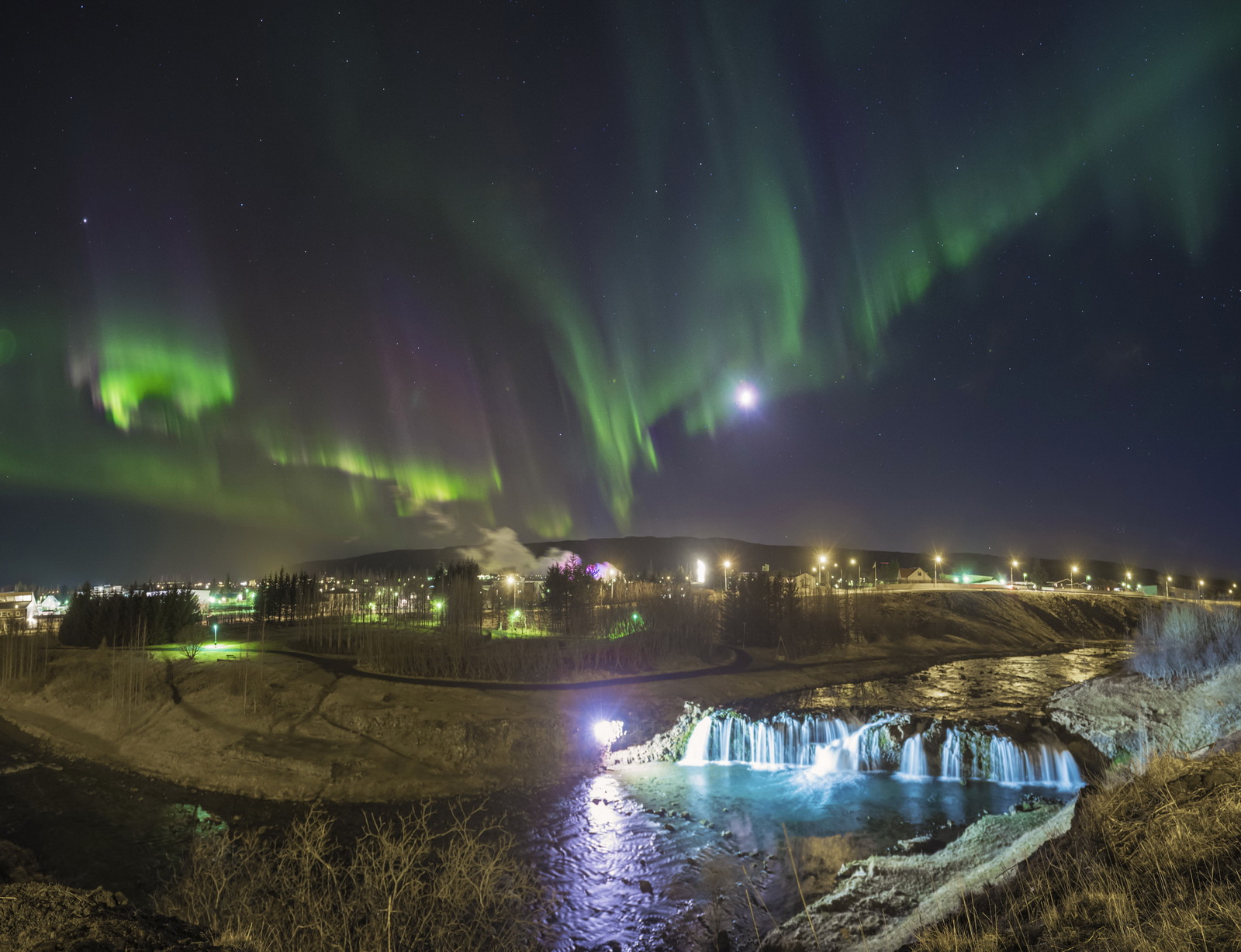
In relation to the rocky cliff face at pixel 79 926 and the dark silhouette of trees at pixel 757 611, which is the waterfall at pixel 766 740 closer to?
the rocky cliff face at pixel 79 926

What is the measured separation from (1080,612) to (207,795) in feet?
281

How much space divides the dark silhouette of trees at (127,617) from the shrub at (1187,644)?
56.3m

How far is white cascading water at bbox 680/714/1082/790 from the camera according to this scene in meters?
24.0

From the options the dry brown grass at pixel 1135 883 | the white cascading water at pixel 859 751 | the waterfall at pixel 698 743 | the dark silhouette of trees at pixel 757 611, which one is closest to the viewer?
the dry brown grass at pixel 1135 883

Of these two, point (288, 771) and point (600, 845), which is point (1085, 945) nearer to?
point (600, 845)

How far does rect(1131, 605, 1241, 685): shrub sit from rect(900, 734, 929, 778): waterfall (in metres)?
13.0

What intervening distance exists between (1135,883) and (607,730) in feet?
75.7

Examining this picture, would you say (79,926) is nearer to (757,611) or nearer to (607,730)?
(607,730)

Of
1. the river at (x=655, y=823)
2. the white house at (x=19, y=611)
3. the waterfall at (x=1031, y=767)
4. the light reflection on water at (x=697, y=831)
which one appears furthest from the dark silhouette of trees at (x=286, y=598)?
the waterfall at (x=1031, y=767)

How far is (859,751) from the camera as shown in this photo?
27.2 m

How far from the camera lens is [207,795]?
22625 mm

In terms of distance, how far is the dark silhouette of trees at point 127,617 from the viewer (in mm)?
43781

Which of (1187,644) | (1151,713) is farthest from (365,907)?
(1187,644)

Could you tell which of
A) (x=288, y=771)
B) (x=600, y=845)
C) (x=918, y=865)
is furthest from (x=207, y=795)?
(x=918, y=865)
